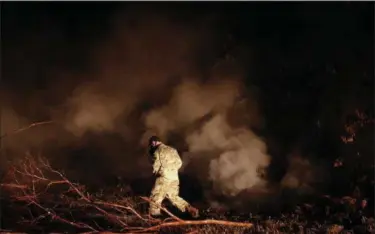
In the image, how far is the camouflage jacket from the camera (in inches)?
257

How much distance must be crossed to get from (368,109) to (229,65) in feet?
9.73

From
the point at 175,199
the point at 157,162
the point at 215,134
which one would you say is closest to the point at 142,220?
the point at 175,199

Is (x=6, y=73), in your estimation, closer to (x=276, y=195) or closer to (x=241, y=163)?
(x=241, y=163)

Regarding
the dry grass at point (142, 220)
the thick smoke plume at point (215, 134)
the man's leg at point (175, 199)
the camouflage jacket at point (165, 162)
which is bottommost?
the dry grass at point (142, 220)

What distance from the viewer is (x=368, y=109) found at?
7617mm

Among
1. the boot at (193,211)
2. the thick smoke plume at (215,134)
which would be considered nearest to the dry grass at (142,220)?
the boot at (193,211)

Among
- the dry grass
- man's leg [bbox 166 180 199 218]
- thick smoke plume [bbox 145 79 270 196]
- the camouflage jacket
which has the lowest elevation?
the dry grass

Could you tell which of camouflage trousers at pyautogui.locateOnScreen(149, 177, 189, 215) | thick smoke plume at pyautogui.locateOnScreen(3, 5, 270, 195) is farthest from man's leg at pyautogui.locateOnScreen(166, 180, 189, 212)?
thick smoke plume at pyautogui.locateOnScreen(3, 5, 270, 195)

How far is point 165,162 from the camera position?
257 inches

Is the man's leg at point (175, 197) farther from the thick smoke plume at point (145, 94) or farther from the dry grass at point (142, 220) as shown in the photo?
the thick smoke plume at point (145, 94)

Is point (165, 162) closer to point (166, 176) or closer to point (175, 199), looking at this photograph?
point (166, 176)

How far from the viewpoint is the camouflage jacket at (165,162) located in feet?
21.4

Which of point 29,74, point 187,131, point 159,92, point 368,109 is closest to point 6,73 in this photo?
point 29,74

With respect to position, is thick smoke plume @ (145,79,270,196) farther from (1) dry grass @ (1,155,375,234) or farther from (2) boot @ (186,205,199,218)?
(2) boot @ (186,205,199,218)
